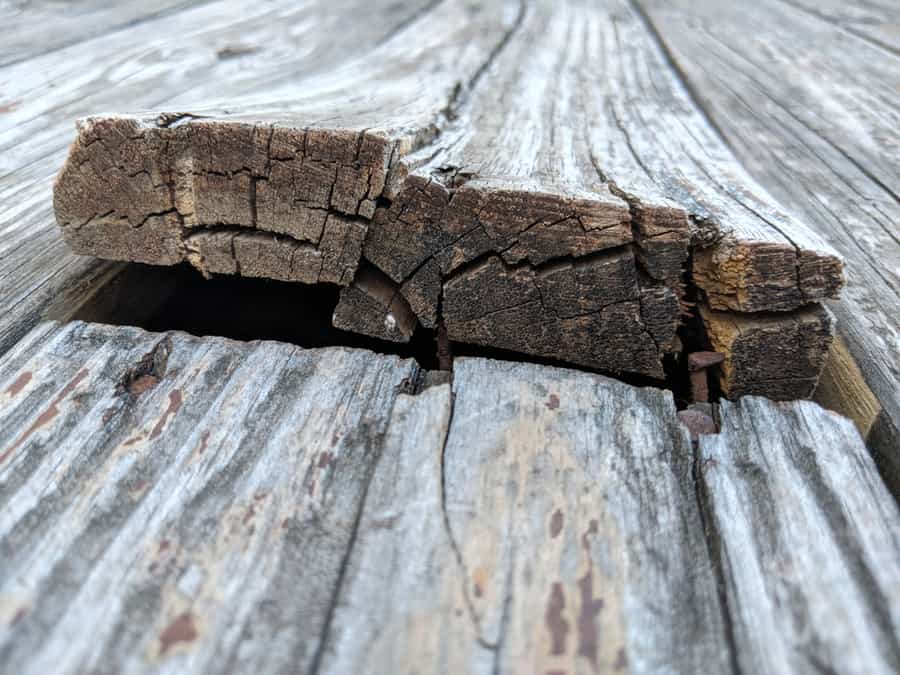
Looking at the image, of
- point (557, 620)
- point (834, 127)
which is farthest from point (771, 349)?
point (834, 127)

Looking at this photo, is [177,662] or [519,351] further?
[519,351]

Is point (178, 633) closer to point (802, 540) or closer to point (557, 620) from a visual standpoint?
point (557, 620)

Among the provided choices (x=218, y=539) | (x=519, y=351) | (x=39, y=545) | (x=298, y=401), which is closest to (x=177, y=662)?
(x=218, y=539)

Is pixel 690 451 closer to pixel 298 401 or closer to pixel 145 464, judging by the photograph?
pixel 298 401

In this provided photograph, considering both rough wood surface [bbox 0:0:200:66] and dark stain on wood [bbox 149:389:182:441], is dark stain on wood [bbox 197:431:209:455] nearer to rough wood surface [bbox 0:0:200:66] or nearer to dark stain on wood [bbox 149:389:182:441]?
dark stain on wood [bbox 149:389:182:441]

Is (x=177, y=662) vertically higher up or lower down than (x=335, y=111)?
lower down

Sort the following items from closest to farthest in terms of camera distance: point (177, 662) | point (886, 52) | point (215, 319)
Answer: point (177, 662) < point (215, 319) < point (886, 52)

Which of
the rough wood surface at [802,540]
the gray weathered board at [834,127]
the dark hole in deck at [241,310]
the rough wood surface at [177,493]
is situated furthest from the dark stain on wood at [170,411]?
the gray weathered board at [834,127]

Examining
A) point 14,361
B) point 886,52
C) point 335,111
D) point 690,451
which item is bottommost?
point 886,52
